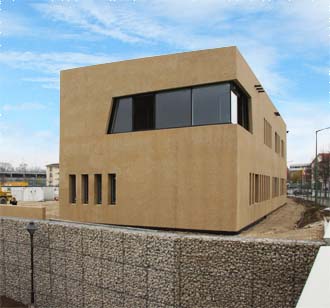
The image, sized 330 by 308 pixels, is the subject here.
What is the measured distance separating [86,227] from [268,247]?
5.36 metres

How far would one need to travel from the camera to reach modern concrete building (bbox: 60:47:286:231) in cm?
1788

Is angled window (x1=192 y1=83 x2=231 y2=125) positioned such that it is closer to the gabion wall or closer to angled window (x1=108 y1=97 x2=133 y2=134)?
angled window (x1=108 y1=97 x2=133 y2=134)

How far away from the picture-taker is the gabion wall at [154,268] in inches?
298

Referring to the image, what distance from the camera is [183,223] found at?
18.6 m

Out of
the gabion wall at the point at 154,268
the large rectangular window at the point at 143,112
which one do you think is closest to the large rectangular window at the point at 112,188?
the large rectangular window at the point at 143,112

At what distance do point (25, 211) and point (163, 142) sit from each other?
6822 millimetres

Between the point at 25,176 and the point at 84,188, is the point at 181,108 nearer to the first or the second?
the point at 84,188

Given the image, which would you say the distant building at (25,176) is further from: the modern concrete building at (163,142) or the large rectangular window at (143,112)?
the large rectangular window at (143,112)

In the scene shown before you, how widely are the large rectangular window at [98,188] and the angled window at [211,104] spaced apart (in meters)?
6.38

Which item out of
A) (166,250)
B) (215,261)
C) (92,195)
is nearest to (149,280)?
(166,250)

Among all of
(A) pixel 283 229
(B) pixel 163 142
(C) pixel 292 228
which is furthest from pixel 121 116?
(C) pixel 292 228

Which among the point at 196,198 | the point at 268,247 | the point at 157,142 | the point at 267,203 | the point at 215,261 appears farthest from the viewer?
the point at 267,203

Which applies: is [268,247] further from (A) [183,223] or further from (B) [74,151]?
(B) [74,151]

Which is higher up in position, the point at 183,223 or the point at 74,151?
the point at 74,151
